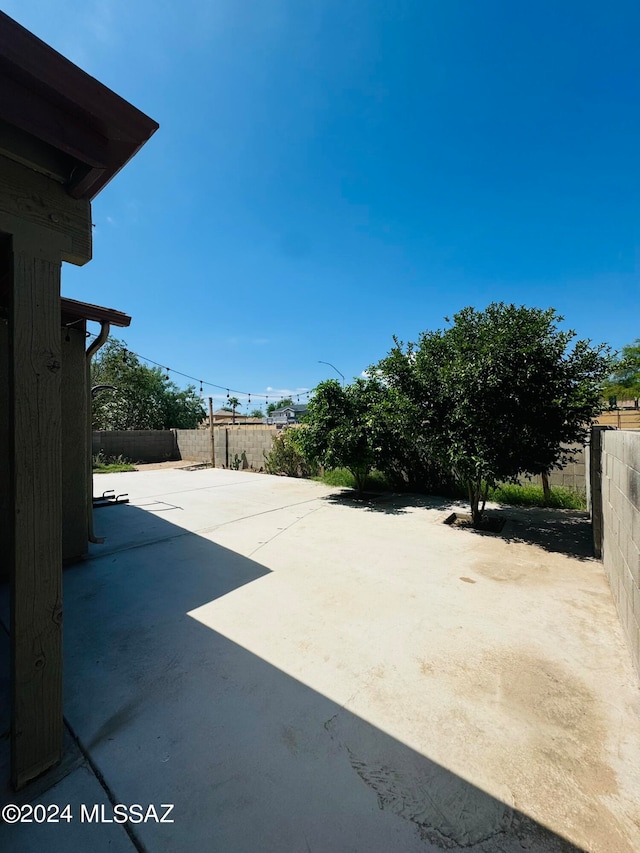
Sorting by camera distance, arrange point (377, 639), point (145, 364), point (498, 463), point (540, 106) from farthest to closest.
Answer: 1. point (145, 364)
2. point (540, 106)
3. point (498, 463)
4. point (377, 639)

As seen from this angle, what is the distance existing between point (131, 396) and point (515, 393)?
17.6 metres

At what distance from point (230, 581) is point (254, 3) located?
280 inches

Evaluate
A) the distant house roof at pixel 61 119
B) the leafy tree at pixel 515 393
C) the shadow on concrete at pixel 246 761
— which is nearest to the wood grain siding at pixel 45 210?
the distant house roof at pixel 61 119

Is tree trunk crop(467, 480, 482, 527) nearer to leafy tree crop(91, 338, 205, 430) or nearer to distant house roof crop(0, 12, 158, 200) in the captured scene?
distant house roof crop(0, 12, 158, 200)

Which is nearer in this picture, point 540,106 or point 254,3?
point 254,3

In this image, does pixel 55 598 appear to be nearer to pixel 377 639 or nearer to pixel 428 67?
pixel 377 639

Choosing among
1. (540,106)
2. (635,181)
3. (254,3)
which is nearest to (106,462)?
(254,3)

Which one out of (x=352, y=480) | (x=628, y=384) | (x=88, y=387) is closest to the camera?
(x=88, y=387)

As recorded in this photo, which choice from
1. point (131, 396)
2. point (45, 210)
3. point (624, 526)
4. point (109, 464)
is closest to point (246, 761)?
point (45, 210)

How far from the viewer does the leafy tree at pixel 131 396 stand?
16.5 meters

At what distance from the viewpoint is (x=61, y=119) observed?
4.38 feet

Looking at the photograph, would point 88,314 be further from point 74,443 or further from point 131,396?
point 131,396

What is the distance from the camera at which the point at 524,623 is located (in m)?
2.50

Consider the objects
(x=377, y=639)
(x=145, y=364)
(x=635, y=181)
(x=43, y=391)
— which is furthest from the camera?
(x=145, y=364)
